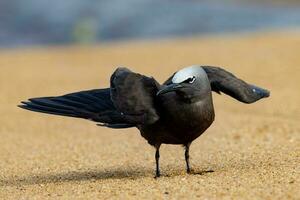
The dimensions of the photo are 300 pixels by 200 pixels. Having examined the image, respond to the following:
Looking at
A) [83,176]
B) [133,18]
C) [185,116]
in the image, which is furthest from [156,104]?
[133,18]

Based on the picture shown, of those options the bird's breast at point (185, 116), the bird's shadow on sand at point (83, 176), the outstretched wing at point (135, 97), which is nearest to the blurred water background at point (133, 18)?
the bird's shadow on sand at point (83, 176)

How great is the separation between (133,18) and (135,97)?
1856cm

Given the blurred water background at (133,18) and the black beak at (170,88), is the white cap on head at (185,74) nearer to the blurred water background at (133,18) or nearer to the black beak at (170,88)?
the black beak at (170,88)

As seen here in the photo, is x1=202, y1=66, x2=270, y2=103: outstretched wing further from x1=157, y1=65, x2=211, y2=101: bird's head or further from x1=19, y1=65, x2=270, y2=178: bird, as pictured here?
x1=157, y1=65, x2=211, y2=101: bird's head

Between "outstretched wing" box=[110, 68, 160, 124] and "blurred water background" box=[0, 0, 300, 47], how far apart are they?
1414 centimetres

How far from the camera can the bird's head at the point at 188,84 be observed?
19.3 feet

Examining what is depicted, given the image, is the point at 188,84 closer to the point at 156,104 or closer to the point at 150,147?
the point at 156,104

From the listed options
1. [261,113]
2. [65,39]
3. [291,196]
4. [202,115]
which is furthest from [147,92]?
[65,39]

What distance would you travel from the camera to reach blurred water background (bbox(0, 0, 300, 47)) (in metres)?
22.0

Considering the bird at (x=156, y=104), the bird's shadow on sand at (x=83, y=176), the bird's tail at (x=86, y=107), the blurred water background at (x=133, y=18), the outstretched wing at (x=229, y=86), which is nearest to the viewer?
the bird at (x=156, y=104)

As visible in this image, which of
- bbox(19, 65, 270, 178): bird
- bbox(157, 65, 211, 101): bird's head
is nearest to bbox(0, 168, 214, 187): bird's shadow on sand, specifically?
bbox(19, 65, 270, 178): bird

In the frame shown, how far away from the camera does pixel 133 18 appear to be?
24.5 m

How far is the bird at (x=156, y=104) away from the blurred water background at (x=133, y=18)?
14028mm

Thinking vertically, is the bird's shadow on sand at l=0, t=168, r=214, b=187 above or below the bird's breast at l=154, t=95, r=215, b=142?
below
